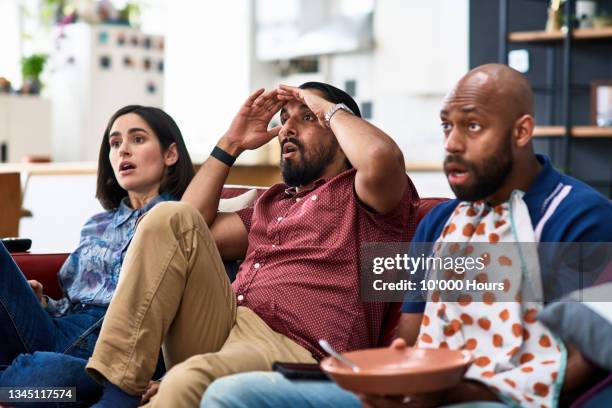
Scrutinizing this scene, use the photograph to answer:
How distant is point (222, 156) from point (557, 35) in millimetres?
4149

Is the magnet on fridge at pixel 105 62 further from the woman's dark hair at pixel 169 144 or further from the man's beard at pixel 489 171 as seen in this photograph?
the man's beard at pixel 489 171

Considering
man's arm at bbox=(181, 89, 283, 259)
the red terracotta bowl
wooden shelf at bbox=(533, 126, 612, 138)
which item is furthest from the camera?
wooden shelf at bbox=(533, 126, 612, 138)

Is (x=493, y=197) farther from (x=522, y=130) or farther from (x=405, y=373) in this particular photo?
(x=405, y=373)

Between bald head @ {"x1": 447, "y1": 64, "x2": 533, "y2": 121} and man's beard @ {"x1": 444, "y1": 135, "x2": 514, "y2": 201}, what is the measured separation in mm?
56

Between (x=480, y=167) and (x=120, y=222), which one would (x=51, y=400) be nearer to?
(x=120, y=222)

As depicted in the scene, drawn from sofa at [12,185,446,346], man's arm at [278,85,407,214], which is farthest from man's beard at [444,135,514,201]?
sofa at [12,185,446,346]

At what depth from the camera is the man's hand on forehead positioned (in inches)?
91.7

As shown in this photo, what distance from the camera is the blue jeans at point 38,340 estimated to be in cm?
220

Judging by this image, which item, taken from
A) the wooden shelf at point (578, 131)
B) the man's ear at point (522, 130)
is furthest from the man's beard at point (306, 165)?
the wooden shelf at point (578, 131)

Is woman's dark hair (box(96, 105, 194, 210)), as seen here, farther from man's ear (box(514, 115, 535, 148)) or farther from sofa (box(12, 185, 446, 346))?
man's ear (box(514, 115, 535, 148))

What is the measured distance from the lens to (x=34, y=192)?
5.14 metres
